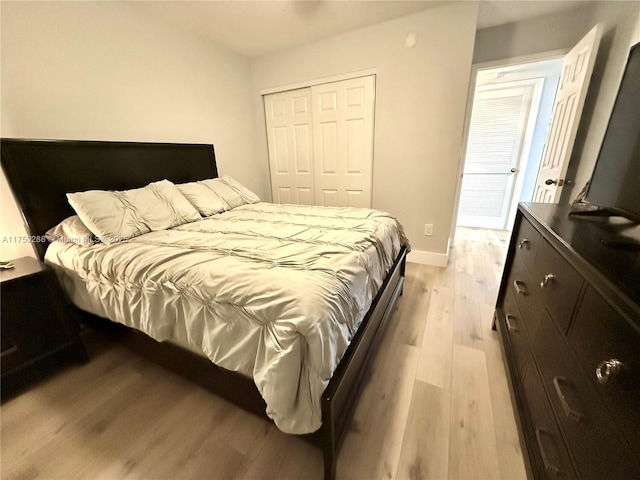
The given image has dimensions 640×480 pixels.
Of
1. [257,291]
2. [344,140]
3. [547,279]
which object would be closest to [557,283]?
[547,279]

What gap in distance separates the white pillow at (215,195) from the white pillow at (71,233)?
2.41ft

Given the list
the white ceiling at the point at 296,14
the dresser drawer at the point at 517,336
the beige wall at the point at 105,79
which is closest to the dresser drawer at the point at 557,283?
the dresser drawer at the point at 517,336

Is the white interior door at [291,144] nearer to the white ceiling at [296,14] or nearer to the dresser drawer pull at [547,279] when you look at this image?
the white ceiling at [296,14]

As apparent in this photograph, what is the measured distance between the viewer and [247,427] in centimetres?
118

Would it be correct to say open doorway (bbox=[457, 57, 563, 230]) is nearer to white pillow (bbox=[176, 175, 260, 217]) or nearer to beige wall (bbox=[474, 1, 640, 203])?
beige wall (bbox=[474, 1, 640, 203])

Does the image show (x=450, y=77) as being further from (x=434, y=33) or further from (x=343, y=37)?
(x=343, y=37)

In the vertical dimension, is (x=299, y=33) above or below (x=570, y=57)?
above

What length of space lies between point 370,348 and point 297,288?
0.72 metres

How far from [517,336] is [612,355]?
2.68 feet

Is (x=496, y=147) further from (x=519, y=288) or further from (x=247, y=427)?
(x=247, y=427)

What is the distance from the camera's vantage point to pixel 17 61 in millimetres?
1514

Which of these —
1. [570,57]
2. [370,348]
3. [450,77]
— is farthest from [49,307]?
[570,57]

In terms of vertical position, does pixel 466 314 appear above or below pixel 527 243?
below

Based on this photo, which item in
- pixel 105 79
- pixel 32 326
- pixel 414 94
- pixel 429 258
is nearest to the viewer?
pixel 32 326
